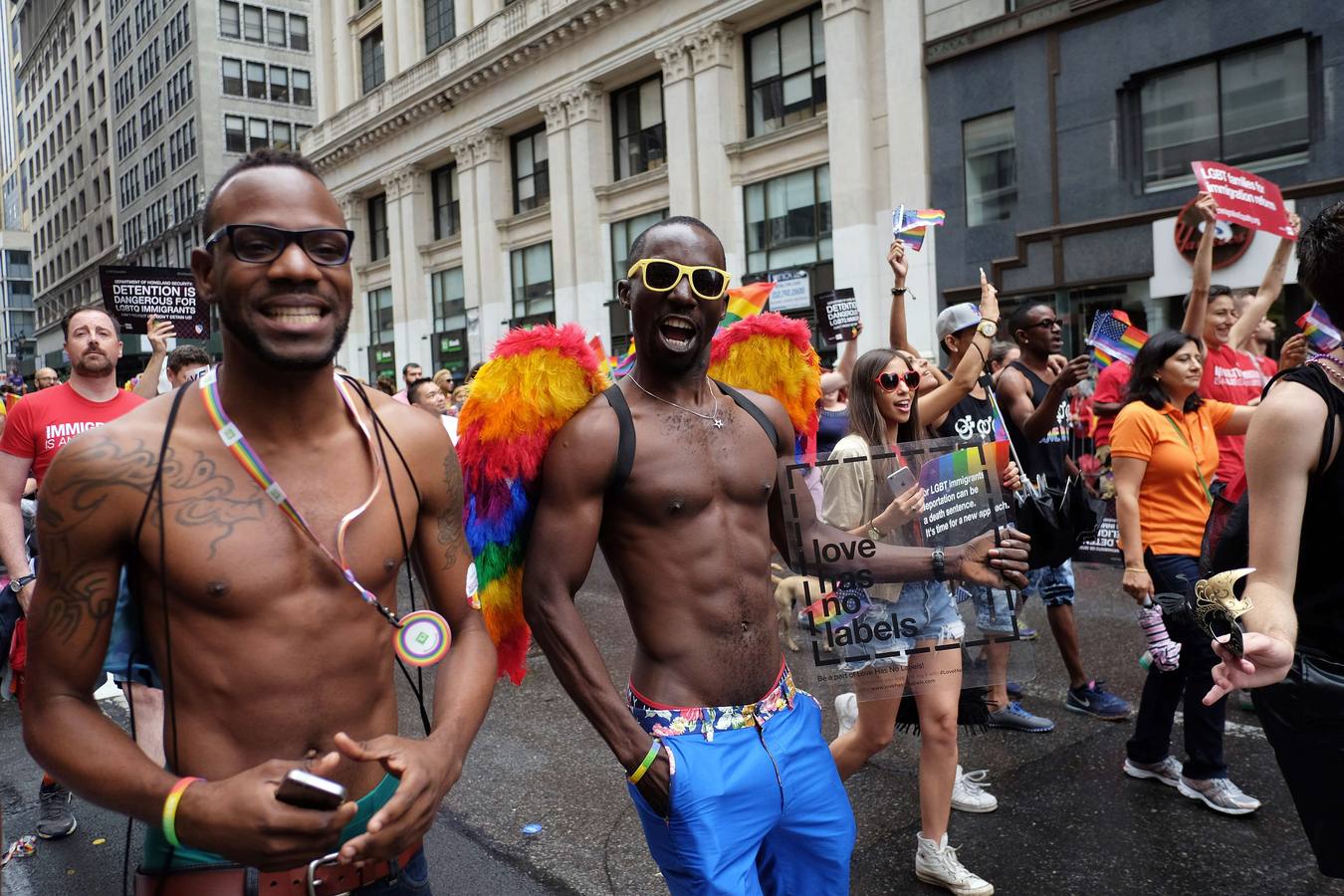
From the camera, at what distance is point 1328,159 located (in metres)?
13.3

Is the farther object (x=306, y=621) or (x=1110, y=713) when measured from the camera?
(x=1110, y=713)

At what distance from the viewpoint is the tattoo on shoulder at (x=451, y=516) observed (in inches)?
85.7

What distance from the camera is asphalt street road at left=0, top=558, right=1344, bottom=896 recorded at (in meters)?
3.67

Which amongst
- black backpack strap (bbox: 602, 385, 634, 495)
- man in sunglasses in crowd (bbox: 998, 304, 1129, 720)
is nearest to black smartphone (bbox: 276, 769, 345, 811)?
black backpack strap (bbox: 602, 385, 634, 495)

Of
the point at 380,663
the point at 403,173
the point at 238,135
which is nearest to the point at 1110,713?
the point at 380,663

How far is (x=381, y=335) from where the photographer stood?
3647 centimetres

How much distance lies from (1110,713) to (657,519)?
3740 mm

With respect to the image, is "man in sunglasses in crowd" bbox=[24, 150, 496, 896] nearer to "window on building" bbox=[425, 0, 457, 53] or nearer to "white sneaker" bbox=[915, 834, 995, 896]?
"white sneaker" bbox=[915, 834, 995, 896]


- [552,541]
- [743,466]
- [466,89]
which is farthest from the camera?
[466,89]

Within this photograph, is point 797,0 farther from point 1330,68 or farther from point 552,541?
point 552,541

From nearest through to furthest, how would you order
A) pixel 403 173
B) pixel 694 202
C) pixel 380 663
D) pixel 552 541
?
pixel 380 663
pixel 552 541
pixel 694 202
pixel 403 173

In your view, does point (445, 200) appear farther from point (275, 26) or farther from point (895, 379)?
point (895, 379)

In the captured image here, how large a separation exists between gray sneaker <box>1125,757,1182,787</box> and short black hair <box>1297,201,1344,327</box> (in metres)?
2.70

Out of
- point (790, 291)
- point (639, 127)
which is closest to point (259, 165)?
point (790, 291)
